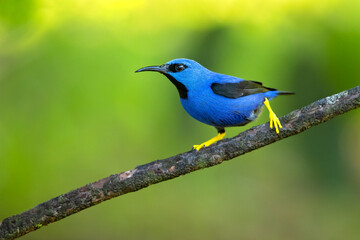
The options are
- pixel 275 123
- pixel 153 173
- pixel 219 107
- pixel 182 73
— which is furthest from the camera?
pixel 182 73

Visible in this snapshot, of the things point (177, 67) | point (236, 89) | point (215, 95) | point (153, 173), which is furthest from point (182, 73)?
point (153, 173)

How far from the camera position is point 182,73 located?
4207 mm

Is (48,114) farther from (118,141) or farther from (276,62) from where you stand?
(276,62)

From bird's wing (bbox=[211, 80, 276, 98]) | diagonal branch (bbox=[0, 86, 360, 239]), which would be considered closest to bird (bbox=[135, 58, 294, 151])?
bird's wing (bbox=[211, 80, 276, 98])

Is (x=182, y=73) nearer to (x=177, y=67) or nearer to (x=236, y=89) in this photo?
(x=177, y=67)

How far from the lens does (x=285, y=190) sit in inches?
288

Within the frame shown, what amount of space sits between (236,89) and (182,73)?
48cm

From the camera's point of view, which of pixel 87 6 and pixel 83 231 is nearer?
pixel 87 6

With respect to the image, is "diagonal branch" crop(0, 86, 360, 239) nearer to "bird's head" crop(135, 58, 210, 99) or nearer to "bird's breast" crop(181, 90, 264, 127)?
"bird's breast" crop(181, 90, 264, 127)

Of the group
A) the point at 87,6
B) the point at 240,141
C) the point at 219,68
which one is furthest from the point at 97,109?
the point at 240,141

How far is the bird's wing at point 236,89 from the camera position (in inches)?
161

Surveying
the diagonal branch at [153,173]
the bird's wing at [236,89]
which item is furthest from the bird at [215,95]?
the diagonal branch at [153,173]

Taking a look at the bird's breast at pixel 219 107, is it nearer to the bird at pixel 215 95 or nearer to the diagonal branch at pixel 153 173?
the bird at pixel 215 95

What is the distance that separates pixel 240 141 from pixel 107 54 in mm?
3160
